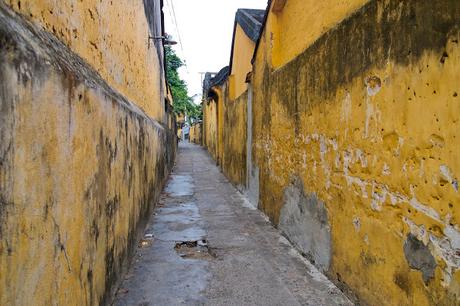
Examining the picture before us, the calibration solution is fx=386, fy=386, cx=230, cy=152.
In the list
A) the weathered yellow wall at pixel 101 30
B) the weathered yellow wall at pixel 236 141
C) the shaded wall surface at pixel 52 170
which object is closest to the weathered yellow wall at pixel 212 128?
the weathered yellow wall at pixel 236 141

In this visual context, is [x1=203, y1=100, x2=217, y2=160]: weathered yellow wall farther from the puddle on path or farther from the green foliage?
the puddle on path

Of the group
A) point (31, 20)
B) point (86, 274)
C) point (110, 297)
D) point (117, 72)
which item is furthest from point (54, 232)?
point (117, 72)

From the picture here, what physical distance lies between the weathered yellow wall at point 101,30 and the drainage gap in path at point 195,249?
206 cm

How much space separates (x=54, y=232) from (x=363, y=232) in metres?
2.43

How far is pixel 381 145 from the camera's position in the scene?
2930 mm

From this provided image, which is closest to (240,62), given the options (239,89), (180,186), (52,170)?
(239,89)

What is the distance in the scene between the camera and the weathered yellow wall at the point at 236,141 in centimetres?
961

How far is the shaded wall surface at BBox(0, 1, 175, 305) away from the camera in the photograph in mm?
1253

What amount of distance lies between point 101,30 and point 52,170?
1913mm

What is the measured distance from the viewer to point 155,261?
439 centimetres

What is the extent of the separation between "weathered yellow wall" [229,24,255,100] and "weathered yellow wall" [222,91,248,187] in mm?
364

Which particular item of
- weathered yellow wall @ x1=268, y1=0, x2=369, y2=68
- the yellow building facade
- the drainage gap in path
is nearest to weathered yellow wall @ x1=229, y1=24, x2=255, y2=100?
the yellow building facade

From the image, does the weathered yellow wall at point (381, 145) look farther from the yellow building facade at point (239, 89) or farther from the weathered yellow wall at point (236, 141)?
the weathered yellow wall at point (236, 141)

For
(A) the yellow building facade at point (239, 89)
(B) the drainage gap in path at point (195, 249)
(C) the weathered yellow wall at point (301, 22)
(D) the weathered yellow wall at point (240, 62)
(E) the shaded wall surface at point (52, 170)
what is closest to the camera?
(E) the shaded wall surface at point (52, 170)
